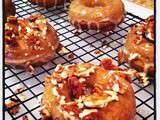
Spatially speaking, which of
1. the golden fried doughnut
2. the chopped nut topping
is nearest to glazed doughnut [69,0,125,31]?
the golden fried doughnut

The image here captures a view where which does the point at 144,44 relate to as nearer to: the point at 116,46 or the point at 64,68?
the point at 116,46

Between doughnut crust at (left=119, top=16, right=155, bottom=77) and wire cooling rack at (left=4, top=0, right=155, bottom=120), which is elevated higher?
doughnut crust at (left=119, top=16, right=155, bottom=77)

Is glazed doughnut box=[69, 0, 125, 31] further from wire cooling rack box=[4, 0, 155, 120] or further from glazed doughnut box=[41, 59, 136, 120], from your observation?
glazed doughnut box=[41, 59, 136, 120]

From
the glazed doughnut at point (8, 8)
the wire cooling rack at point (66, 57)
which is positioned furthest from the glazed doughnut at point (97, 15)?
the glazed doughnut at point (8, 8)

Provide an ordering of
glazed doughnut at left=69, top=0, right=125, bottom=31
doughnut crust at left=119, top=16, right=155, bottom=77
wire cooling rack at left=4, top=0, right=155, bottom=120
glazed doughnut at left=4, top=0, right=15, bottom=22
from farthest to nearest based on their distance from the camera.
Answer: glazed doughnut at left=4, top=0, right=15, bottom=22 → glazed doughnut at left=69, top=0, right=125, bottom=31 → doughnut crust at left=119, top=16, right=155, bottom=77 → wire cooling rack at left=4, top=0, right=155, bottom=120

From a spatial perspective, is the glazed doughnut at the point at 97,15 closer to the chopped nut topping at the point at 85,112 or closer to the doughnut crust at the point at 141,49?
the doughnut crust at the point at 141,49

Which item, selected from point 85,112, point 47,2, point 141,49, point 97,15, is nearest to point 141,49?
point 141,49
